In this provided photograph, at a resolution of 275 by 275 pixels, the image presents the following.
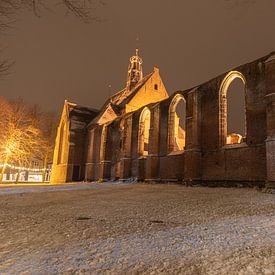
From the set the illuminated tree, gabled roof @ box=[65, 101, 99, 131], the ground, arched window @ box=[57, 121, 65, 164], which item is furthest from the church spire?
the ground

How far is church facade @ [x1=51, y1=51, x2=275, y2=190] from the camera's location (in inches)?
446

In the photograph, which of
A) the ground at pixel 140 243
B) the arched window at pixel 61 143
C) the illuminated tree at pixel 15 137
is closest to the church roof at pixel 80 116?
the arched window at pixel 61 143

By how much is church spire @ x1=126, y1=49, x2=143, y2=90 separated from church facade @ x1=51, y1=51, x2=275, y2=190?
12951 mm

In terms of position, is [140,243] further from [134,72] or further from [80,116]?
[134,72]

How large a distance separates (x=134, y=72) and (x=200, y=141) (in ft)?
96.3

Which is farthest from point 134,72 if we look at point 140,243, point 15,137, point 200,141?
point 140,243

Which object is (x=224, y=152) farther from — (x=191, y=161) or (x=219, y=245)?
(x=219, y=245)

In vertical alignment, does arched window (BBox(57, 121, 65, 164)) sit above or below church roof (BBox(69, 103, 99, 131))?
below

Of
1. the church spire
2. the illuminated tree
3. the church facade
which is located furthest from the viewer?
the church spire

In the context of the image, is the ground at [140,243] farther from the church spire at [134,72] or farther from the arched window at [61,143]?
the church spire at [134,72]

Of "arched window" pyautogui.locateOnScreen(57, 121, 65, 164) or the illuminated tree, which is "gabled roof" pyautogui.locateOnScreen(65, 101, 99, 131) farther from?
the illuminated tree

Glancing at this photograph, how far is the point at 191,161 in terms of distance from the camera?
13922 millimetres

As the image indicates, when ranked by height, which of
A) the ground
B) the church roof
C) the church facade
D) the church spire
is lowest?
the ground

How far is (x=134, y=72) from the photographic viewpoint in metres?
41.0
